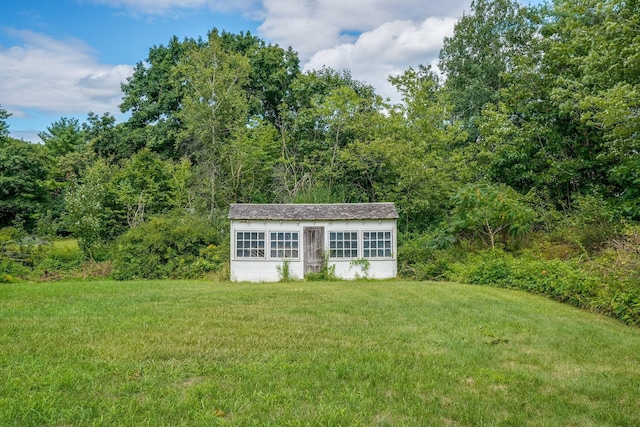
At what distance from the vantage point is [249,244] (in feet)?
50.6

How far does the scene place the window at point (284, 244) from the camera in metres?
15.3

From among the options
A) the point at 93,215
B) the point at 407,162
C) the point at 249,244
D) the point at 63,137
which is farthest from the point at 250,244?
the point at 63,137

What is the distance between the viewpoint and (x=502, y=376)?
14.2ft

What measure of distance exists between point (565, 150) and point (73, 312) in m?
17.3

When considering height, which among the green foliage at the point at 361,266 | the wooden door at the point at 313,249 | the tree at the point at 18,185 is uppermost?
the tree at the point at 18,185

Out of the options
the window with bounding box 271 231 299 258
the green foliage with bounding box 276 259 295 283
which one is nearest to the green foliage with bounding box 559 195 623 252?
the window with bounding box 271 231 299 258

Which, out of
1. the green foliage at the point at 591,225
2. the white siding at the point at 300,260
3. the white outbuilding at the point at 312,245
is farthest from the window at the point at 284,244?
the green foliage at the point at 591,225

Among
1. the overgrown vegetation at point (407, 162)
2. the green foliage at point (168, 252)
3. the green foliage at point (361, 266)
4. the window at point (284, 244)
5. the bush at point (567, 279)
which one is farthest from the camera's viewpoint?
the green foliage at point (168, 252)

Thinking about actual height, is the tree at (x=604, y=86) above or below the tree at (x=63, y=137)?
below

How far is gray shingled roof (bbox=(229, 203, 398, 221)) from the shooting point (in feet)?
50.2

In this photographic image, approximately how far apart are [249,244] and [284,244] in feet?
4.15

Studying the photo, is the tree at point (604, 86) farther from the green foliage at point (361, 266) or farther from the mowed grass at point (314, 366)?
the green foliage at point (361, 266)

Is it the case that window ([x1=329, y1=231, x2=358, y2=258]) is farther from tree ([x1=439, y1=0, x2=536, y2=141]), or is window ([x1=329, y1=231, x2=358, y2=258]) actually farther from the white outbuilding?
tree ([x1=439, y1=0, x2=536, y2=141])

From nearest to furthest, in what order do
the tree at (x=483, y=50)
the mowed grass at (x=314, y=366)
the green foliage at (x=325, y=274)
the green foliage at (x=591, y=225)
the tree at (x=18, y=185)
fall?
the mowed grass at (x=314, y=366) → the green foliage at (x=591, y=225) → the green foliage at (x=325, y=274) → the tree at (x=18, y=185) → the tree at (x=483, y=50)
